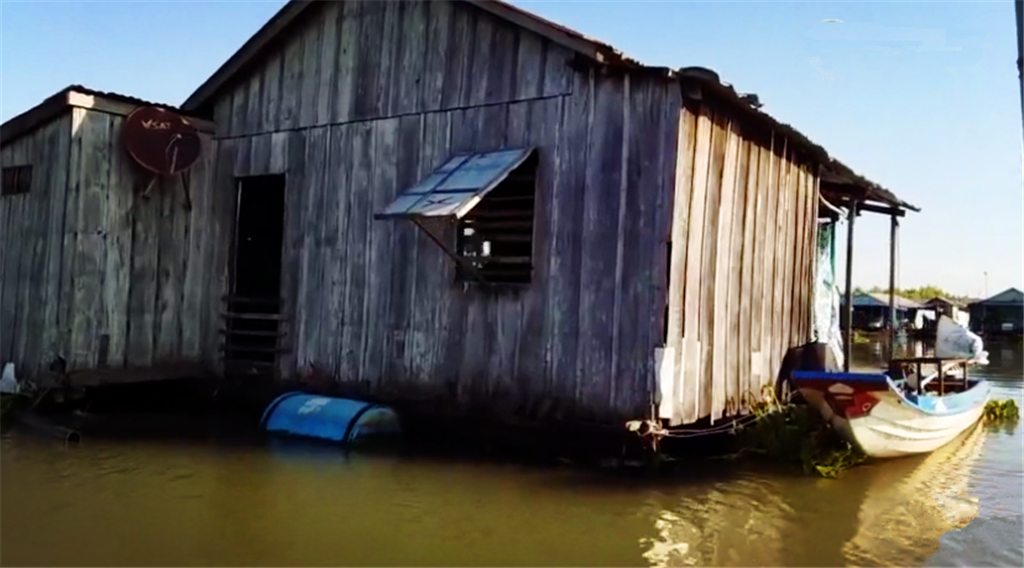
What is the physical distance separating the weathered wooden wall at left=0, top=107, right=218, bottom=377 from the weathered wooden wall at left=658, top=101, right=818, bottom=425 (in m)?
6.51

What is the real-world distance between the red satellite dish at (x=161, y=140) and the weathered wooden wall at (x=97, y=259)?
224mm

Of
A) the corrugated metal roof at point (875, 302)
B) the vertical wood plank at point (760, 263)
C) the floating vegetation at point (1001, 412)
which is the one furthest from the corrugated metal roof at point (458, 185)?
the corrugated metal roof at point (875, 302)

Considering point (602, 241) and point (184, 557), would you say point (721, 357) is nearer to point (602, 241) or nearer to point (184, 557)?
point (602, 241)

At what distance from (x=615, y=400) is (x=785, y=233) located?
12.8 ft

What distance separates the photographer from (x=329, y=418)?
9.77 meters

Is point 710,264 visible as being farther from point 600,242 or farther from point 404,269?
point 404,269

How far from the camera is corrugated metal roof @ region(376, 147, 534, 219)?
27.9 feet

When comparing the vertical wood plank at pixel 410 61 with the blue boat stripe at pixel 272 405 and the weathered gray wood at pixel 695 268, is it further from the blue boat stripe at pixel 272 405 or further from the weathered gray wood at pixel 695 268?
the blue boat stripe at pixel 272 405

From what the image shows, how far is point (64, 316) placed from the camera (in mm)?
10641

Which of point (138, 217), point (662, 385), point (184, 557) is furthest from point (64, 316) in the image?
point (662, 385)

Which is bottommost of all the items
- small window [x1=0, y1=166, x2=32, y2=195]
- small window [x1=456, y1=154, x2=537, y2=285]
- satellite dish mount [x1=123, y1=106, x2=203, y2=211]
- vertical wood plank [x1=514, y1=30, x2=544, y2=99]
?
small window [x1=456, y1=154, x2=537, y2=285]

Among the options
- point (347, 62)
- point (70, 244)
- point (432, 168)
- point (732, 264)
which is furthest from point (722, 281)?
point (70, 244)

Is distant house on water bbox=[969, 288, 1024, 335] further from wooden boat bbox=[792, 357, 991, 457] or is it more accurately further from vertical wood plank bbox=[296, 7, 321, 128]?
vertical wood plank bbox=[296, 7, 321, 128]

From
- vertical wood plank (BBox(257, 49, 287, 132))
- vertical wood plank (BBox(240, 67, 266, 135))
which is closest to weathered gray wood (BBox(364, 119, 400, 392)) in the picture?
vertical wood plank (BBox(257, 49, 287, 132))
